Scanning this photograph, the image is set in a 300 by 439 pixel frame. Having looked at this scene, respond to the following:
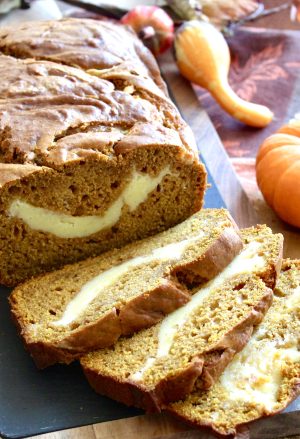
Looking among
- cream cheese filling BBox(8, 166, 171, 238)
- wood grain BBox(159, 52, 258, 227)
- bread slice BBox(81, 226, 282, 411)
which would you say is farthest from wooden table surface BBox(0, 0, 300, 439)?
cream cheese filling BBox(8, 166, 171, 238)

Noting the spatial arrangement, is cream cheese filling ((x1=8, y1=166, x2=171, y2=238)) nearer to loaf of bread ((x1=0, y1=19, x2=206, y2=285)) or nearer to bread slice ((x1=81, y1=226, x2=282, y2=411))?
loaf of bread ((x1=0, y1=19, x2=206, y2=285))

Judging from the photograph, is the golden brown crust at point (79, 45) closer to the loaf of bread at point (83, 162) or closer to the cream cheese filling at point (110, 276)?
the loaf of bread at point (83, 162)

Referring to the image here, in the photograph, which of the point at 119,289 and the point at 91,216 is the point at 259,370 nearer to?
the point at 119,289

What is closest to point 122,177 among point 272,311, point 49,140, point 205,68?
point 49,140

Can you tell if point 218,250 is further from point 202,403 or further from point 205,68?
point 205,68

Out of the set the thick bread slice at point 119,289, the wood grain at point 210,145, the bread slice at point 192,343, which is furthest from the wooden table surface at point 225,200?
the thick bread slice at point 119,289
